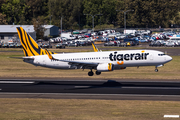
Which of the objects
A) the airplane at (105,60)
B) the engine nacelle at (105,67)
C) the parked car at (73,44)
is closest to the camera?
the engine nacelle at (105,67)

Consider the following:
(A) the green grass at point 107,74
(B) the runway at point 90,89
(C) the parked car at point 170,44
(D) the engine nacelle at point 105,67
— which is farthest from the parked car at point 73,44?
(D) the engine nacelle at point 105,67

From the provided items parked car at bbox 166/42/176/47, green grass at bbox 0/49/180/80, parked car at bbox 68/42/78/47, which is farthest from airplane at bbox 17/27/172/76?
parked car at bbox 166/42/176/47

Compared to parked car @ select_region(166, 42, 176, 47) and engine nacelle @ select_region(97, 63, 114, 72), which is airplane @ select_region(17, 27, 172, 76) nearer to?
engine nacelle @ select_region(97, 63, 114, 72)

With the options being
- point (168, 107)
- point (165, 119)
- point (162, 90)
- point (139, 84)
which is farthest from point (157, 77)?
point (165, 119)

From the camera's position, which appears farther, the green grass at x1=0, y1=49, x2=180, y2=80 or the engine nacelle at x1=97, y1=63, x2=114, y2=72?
the green grass at x1=0, y1=49, x2=180, y2=80

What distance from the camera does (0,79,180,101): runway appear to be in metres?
43.8

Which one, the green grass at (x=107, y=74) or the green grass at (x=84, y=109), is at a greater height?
the green grass at (x=84, y=109)

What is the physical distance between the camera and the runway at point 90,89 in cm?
4378

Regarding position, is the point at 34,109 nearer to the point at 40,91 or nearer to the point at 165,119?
the point at 40,91

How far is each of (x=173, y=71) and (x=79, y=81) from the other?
82.8 feet

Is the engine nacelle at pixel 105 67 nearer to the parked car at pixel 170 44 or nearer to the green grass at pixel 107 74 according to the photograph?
the green grass at pixel 107 74

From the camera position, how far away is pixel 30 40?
2368 inches

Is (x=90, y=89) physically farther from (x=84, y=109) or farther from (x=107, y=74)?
(x=107, y=74)

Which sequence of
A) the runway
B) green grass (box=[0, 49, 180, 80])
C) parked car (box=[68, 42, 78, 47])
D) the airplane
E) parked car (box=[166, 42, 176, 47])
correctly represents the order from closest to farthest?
the runway < the airplane < green grass (box=[0, 49, 180, 80]) < parked car (box=[166, 42, 176, 47]) < parked car (box=[68, 42, 78, 47])
